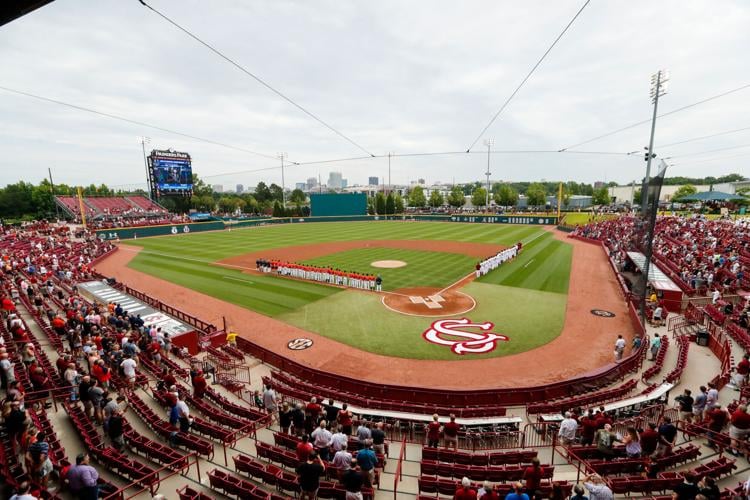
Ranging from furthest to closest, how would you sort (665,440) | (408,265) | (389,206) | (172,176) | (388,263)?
(389,206)
(172,176)
(388,263)
(408,265)
(665,440)

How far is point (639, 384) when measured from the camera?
1259cm

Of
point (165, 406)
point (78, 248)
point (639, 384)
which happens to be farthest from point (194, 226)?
point (639, 384)

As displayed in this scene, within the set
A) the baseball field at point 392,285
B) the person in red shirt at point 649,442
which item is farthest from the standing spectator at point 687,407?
Result: the baseball field at point 392,285

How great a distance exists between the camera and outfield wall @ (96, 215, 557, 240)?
184 feet

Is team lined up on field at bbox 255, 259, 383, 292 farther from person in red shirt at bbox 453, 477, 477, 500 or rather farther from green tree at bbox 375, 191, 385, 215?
green tree at bbox 375, 191, 385, 215

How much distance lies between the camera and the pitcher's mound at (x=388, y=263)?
3316 centimetres

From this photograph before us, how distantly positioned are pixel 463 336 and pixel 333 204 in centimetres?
7846

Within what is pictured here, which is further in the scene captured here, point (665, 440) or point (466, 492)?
point (665, 440)

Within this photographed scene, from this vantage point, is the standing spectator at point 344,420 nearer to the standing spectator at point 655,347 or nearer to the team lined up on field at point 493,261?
the standing spectator at point 655,347

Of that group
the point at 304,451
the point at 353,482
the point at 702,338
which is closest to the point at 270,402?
the point at 304,451

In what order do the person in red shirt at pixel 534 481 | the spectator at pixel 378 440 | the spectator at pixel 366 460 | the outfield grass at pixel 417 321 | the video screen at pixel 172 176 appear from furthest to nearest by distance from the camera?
1. the video screen at pixel 172 176
2. the outfield grass at pixel 417 321
3. the spectator at pixel 378 440
4. the spectator at pixel 366 460
5. the person in red shirt at pixel 534 481

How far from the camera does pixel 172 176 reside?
65.7 m

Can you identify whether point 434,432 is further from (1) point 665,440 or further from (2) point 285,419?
(1) point 665,440

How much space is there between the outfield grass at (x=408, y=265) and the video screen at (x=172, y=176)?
43.8 metres
